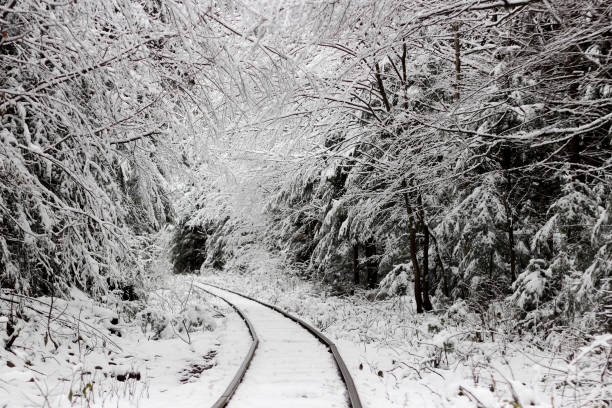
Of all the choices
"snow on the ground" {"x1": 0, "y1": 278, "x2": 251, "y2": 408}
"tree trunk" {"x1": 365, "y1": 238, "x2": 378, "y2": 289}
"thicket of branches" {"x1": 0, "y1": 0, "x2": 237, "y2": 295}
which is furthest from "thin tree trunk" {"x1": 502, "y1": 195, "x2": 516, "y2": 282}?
"tree trunk" {"x1": 365, "y1": 238, "x2": 378, "y2": 289}

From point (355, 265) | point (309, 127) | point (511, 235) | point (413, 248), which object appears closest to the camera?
point (511, 235)

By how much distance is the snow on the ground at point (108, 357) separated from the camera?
5.41 metres

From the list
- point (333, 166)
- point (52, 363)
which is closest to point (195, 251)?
point (333, 166)

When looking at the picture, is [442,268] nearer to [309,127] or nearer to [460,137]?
[309,127]

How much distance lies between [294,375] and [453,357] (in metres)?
3.08

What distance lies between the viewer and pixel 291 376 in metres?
6.63

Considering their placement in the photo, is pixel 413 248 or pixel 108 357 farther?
pixel 413 248

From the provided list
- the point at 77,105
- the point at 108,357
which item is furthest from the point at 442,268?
the point at 77,105

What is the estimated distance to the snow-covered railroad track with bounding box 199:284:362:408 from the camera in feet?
17.6

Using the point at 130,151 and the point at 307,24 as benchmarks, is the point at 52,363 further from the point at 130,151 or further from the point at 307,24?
the point at 307,24

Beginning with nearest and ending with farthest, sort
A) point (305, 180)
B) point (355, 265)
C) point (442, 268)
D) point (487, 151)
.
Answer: point (487, 151), point (442, 268), point (305, 180), point (355, 265)

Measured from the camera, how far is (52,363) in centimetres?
662

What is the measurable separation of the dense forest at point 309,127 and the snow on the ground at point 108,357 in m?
0.58

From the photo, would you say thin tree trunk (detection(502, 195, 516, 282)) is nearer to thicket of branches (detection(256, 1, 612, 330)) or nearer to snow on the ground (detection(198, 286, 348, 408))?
thicket of branches (detection(256, 1, 612, 330))
